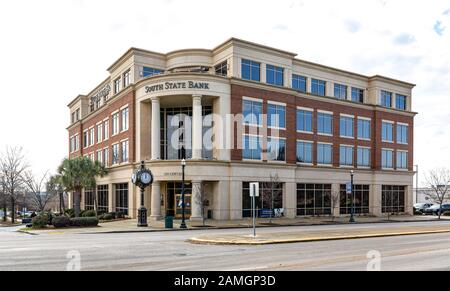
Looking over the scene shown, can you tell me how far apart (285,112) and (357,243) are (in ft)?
86.8

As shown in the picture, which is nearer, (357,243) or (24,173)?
(357,243)

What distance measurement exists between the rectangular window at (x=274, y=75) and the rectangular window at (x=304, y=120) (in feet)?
13.5

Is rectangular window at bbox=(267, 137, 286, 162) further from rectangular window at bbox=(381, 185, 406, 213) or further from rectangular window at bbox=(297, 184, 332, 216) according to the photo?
rectangular window at bbox=(381, 185, 406, 213)

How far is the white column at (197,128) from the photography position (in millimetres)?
40594

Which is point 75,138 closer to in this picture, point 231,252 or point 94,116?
point 94,116

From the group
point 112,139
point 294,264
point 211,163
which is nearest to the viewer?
point 294,264

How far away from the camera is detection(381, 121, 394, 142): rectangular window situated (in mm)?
55991

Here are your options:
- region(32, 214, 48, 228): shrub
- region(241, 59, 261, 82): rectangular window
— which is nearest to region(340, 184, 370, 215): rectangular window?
region(241, 59, 261, 82): rectangular window

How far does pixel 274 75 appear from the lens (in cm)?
4556

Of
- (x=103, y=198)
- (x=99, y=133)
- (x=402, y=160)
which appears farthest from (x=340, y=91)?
(x=103, y=198)

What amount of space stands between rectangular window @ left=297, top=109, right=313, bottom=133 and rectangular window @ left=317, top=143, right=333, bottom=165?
8.20 feet

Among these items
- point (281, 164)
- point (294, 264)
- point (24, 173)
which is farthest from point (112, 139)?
point (294, 264)

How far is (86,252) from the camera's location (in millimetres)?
17172
